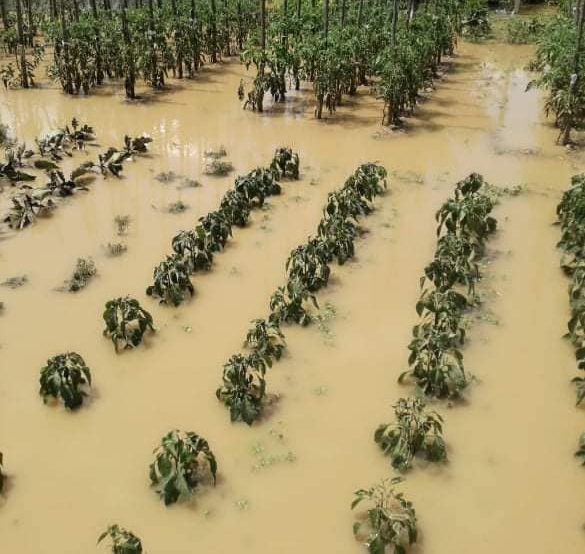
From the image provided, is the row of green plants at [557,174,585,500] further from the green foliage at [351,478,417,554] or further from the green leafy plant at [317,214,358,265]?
the green leafy plant at [317,214,358,265]

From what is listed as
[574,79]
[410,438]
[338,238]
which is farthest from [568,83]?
[410,438]

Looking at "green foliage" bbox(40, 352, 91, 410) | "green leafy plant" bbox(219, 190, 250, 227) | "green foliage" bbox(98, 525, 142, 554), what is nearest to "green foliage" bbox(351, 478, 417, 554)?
"green foliage" bbox(98, 525, 142, 554)

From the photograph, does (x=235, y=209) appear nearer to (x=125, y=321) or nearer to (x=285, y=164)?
(x=285, y=164)

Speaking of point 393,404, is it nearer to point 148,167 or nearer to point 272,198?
point 272,198

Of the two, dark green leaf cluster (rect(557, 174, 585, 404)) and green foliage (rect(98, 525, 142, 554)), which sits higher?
dark green leaf cluster (rect(557, 174, 585, 404))

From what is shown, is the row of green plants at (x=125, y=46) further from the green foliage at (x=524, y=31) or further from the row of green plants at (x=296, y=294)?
the green foliage at (x=524, y=31)

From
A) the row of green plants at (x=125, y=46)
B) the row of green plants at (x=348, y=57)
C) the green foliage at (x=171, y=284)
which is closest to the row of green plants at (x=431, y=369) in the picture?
the green foliage at (x=171, y=284)

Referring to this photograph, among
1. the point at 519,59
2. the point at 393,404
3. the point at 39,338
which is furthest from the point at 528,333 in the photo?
the point at 519,59
